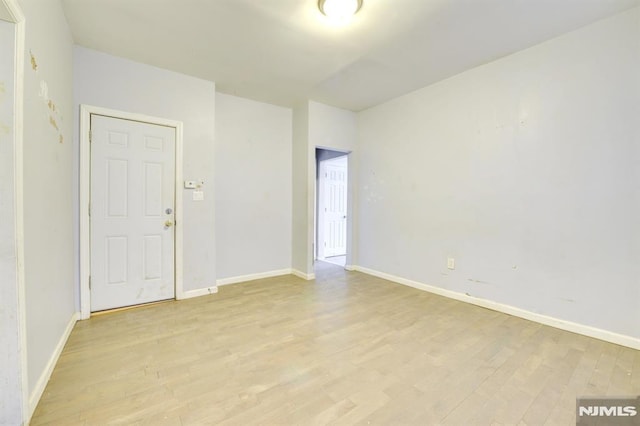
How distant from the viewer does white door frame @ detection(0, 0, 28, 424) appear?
130cm

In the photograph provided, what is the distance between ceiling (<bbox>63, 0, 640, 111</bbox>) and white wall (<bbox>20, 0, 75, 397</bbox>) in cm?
49

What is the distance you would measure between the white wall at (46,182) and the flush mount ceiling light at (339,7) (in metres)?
1.74

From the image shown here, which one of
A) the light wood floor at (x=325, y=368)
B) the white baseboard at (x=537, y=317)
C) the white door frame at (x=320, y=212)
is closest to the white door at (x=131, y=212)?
the light wood floor at (x=325, y=368)

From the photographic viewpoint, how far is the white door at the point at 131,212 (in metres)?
2.67

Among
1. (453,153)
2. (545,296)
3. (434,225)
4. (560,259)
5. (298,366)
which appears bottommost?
(298,366)

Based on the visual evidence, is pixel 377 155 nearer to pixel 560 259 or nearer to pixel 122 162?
pixel 560 259

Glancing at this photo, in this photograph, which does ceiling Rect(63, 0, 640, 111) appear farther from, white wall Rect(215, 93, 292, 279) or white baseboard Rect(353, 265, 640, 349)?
white baseboard Rect(353, 265, 640, 349)

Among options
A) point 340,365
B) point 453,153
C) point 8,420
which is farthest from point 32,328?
point 453,153

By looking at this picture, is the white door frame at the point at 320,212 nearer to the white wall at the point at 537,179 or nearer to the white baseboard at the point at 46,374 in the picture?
the white wall at the point at 537,179

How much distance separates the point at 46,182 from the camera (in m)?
1.74

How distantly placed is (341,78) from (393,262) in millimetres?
2568

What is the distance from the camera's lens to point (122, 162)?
9.11 feet

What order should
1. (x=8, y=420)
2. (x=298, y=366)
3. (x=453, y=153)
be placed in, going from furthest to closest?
(x=453, y=153)
(x=298, y=366)
(x=8, y=420)

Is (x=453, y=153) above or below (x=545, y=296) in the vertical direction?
above
